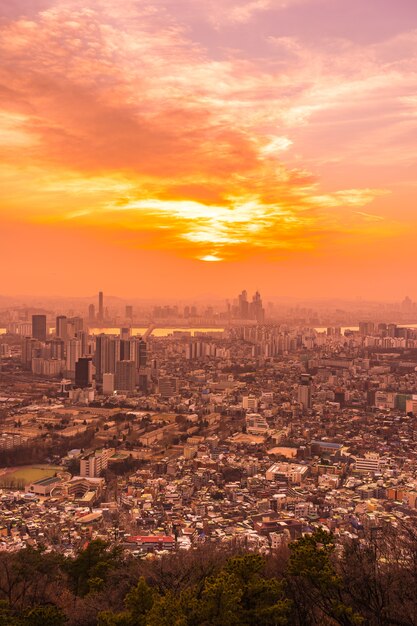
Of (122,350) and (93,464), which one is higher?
(122,350)

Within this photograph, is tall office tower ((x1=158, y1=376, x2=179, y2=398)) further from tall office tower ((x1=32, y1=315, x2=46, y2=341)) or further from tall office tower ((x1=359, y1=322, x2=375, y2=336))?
tall office tower ((x1=359, y1=322, x2=375, y2=336))

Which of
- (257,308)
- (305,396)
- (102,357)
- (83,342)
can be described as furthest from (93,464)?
(257,308)

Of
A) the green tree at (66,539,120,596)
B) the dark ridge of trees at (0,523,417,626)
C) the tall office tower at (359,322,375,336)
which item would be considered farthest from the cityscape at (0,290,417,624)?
the tall office tower at (359,322,375,336)

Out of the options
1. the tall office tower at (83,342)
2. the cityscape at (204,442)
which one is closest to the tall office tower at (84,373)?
the cityscape at (204,442)

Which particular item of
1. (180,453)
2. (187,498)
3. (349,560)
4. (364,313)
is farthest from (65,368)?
(364,313)

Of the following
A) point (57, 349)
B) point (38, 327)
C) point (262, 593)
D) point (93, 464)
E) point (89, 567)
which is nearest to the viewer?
point (262, 593)

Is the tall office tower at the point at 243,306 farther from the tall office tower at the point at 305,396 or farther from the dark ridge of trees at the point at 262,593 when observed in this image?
the dark ridge of trees at the point at 262,593

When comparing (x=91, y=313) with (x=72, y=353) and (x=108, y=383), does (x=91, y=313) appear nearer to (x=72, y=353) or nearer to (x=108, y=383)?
(x=72, y=353)
